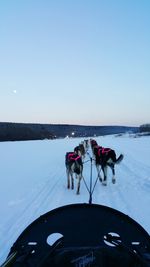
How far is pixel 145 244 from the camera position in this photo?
Answer: 83.9 inches

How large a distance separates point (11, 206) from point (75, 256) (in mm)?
5019

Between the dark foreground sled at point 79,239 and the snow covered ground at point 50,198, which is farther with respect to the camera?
the snow covered ground at point 50,198

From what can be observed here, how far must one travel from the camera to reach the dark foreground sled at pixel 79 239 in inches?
77.4

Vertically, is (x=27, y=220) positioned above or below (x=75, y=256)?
below

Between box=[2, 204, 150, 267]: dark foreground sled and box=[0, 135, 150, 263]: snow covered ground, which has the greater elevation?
box=[2, 204, 150, 267]: dark foreground sled

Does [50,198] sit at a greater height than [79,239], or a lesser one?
lesser

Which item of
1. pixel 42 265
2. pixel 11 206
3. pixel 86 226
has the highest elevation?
pixel 86 226

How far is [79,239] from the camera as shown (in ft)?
7.20

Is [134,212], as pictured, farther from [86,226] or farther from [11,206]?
[86,226]

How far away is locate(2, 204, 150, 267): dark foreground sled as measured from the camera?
1.97 meters

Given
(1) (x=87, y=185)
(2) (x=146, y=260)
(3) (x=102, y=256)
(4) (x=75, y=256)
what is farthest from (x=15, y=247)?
(1) (x=87, y=185)

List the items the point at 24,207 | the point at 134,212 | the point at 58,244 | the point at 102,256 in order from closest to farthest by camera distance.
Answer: the point at 102,256, the point at 58,244, the point at 134,212, the point at 24,207

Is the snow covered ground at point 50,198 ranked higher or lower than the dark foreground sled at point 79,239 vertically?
lower

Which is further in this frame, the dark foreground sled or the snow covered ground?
the snow covered ground
